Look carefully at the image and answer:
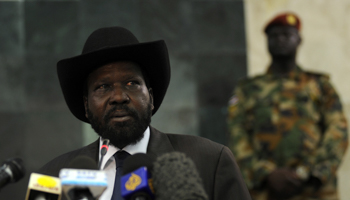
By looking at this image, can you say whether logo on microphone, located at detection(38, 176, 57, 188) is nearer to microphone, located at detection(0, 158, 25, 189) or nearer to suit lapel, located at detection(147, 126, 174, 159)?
microphone, located at detection(0, 158, 25, 189)

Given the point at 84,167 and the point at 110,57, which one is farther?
the point at 110,57

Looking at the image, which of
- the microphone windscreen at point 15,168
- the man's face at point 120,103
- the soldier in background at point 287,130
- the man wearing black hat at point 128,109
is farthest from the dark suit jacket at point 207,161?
the soldier in background at point 287,130

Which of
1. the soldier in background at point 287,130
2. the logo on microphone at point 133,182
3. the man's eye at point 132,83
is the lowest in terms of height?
the soldier in background at point 287,130

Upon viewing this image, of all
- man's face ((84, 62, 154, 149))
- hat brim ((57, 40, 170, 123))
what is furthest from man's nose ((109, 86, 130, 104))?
hat brim ((57, 40, 170, 123))

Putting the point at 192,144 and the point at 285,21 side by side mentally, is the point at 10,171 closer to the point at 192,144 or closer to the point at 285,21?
the point at 192,144

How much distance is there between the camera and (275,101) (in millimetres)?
5930

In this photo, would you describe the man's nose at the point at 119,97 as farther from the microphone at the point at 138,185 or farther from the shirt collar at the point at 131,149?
the microphone at the point at 138,185

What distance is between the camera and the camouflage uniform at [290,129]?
564 cm

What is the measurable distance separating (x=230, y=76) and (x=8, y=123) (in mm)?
2657

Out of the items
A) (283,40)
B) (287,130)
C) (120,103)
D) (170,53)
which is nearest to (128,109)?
(120,103)

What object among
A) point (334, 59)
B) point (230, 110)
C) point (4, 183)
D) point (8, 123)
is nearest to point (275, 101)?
point (230, 110)

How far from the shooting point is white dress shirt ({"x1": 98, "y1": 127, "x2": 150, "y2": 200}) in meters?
3.20

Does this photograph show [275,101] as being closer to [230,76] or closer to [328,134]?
[328,134]

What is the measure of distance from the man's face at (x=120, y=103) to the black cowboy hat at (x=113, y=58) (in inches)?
2.2
